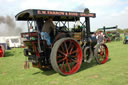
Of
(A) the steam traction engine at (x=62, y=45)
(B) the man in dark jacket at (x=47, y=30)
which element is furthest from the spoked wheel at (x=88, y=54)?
(B) the man in dark jacket at (x=47, y=30)

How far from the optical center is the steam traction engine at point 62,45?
4441 mm

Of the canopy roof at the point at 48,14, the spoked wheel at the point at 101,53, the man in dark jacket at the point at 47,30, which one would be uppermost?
the canopy roof at the point at 48,14

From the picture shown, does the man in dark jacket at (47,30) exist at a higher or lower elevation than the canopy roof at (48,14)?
lower

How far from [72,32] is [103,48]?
167cm

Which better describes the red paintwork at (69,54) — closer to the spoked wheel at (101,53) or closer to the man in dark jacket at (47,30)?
the man in dark jacket at (47,30)

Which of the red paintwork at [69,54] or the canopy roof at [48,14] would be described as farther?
the red paintwork at [69,54]

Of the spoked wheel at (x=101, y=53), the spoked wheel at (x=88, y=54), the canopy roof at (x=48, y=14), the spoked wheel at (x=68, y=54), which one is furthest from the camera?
the spoked wheel at (x=101, y=53)

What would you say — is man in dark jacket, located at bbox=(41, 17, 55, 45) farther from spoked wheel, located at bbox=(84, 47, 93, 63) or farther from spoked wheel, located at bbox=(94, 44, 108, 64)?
spoked wheel, located at bbox=(94, 44, 108, 64)

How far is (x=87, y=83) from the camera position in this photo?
12.3 feet

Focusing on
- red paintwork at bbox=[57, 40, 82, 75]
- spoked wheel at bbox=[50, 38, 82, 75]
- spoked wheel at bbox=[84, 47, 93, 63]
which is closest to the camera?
spoked wheel at bbox=[50, 38, 82, 75]

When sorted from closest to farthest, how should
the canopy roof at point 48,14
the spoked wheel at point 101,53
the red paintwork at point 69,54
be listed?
1. the canopy roof at point 48,14
2. the red paintwork at point 69,54
3. the spoked wheel at point 101,53

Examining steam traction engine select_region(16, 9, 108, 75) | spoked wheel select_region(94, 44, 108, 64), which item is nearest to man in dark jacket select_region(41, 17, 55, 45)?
steam traction engine select_region(16, 9, 108, 75)

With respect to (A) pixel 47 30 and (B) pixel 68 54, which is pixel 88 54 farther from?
(A) pixel 47 30

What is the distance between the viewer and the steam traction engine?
4.44 metres
